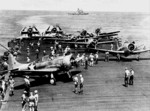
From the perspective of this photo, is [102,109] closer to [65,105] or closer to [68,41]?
[65,105]

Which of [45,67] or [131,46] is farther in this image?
[131,46]

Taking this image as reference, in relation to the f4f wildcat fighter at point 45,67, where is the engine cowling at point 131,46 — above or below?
above

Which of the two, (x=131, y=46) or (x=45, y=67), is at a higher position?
(x=131, y=46)

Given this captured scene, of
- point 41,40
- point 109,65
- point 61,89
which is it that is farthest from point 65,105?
point 41,40

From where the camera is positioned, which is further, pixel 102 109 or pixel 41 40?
pixel 41 40

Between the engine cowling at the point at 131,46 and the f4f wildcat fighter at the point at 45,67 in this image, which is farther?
the engine cowling at the point at 131,46

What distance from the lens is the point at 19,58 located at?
137ft

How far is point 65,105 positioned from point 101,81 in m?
8.39

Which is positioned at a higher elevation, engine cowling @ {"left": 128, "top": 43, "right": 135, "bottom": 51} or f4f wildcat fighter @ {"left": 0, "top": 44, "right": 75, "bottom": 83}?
engine cowling @ {"left": 128, "top": 43, "right": 135, "bottom": 51}

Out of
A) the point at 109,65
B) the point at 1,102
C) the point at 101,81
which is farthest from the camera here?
the point at 109,65

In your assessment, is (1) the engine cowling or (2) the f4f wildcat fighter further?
(1) the engine cowling

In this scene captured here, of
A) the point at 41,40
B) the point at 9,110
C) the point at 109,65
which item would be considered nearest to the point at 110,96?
the point at 9,110

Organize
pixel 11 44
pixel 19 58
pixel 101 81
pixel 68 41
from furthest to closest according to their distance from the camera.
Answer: pixel 11 44, pixel 68 41, pixel 19 58, pixel 101 81

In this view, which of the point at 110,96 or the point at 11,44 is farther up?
the point at 11,44
